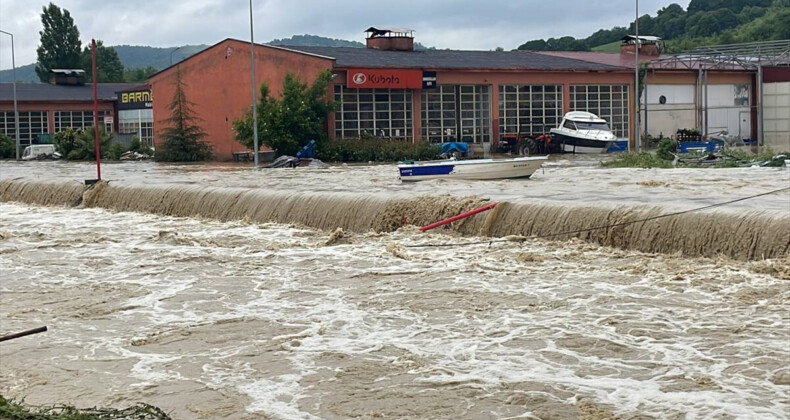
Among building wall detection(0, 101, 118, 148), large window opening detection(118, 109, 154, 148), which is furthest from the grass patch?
building wall detection(0, 101, 118, 148)

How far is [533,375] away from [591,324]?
2.26 metres

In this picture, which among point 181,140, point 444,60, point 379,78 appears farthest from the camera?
point 444,60

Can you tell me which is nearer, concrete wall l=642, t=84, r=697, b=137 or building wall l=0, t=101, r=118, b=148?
concrete wall l=642, t=84, r=697, b=137

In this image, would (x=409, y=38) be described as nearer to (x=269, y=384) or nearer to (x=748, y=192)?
(x=748, y=192)

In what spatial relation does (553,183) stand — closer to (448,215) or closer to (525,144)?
(448,215)

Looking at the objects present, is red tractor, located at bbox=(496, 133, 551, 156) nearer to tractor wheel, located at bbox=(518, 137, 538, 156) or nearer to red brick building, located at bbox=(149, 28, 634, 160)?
tractor wheel, located at bbox=(518, 137, 538, 156)

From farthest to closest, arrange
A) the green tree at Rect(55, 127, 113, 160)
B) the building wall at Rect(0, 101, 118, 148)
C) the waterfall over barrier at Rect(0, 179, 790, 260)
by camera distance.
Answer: the building wall at Rect(0, 101, 118, 148), the green tree at Rect(55, 127, 113, 160), the waterfall over barrier at Rect(0, 179, 790, 260)

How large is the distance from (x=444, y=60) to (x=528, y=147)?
21.1ft

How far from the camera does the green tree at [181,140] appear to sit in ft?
163

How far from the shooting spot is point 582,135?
158 feet

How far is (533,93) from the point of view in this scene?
5175 centimetres

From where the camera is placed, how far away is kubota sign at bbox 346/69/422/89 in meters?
47.0

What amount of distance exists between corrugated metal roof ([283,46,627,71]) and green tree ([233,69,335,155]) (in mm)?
1959

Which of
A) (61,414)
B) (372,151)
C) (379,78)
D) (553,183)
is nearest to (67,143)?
(379,78)
